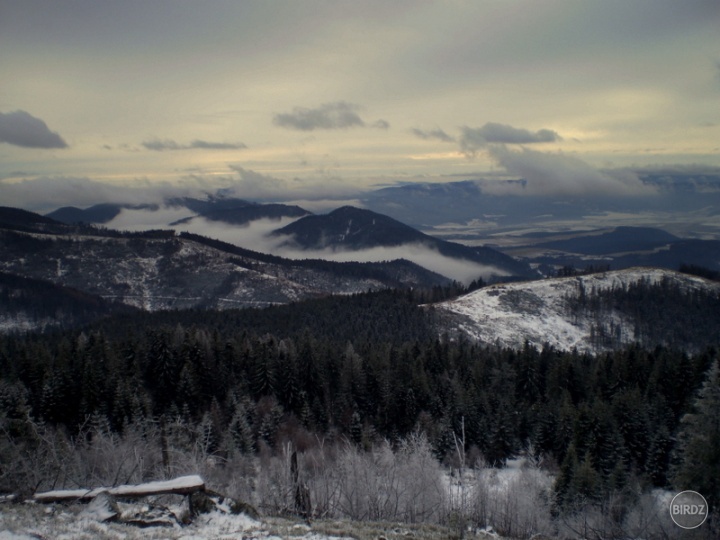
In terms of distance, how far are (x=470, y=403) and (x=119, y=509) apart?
1831 inches

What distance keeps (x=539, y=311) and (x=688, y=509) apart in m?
121

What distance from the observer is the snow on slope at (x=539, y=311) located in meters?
124

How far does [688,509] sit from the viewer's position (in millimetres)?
24734

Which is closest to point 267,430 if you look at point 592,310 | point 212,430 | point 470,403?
point 212,430

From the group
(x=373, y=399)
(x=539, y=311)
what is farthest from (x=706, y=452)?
(x=539, y=311)

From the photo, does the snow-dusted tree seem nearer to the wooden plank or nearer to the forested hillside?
the forested hillside

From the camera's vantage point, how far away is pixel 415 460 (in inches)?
1273

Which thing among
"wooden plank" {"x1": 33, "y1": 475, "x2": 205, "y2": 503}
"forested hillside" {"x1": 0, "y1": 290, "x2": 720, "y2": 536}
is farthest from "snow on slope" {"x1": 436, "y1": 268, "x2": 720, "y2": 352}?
"wooden plank" {"x1": 33, "y1": 475, "x2": 205, "y2": 503}

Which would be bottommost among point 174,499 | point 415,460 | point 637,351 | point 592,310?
point 592,310

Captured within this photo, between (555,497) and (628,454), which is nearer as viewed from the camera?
(555,497)

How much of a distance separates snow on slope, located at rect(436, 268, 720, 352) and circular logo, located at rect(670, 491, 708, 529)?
89.0 meters

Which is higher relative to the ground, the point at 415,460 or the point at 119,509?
the point at 119,509

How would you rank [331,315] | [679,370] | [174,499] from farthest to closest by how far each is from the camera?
[331,315] < [679,370] < [174,499]

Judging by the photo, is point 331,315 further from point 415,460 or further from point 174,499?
point 174,499
